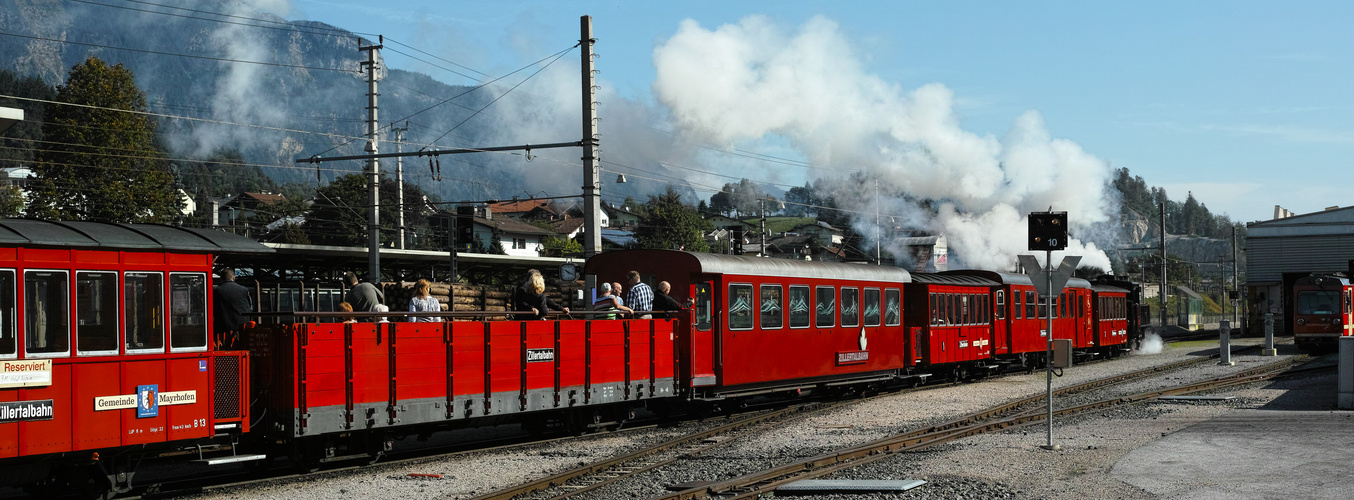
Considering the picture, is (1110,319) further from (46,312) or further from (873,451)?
(46,312)

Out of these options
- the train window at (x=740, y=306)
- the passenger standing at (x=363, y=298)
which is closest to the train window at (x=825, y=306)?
the train window at (x=740, y=306)

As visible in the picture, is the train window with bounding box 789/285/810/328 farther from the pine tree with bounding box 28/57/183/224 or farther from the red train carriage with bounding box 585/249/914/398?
the pine tree with bounding box 28/57/183/224

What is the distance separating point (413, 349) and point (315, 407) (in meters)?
1.48

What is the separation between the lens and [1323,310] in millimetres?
38469

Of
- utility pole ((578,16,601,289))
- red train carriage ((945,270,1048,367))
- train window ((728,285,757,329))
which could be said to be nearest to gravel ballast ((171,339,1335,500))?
train window ((728,285,757,329))

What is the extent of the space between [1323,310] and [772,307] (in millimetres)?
28529

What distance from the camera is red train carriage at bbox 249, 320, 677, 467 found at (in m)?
11.6

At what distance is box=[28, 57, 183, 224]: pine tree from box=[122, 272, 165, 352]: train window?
5939 centimetres

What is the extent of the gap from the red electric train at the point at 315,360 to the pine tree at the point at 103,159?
55.3 meters

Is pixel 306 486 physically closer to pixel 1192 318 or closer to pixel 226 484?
pixel 226 484

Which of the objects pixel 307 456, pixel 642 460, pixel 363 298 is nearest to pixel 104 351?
pixel 307 456

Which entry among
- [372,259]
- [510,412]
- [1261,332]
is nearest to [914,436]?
[510,412]

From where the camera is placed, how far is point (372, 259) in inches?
1051

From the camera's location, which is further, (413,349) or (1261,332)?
(1261,332)
